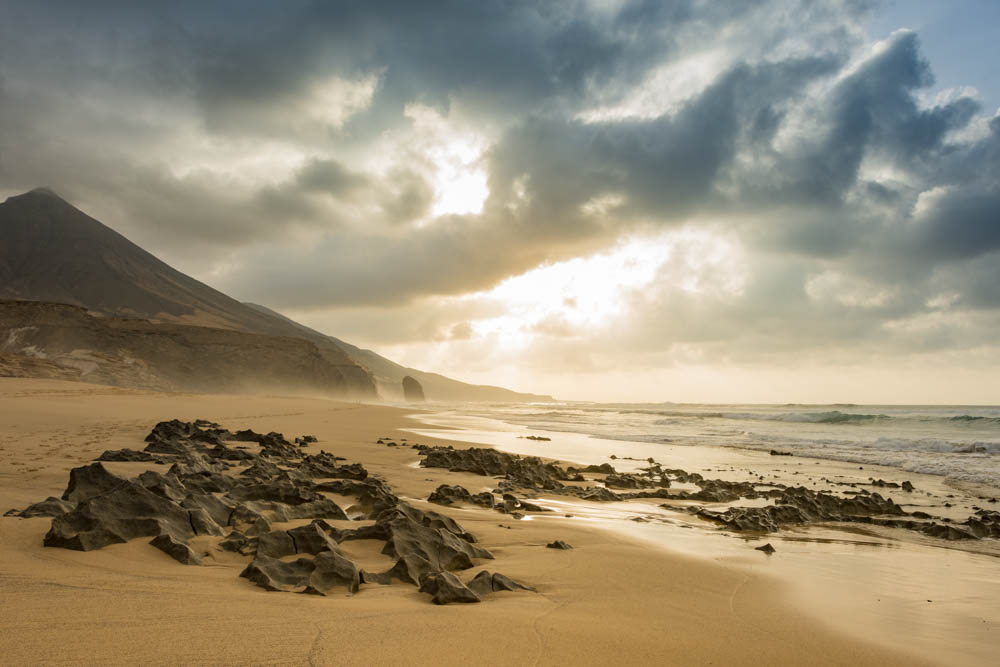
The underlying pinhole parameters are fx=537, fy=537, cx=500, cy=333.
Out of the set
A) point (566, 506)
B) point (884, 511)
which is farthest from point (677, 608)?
point (884, 511)

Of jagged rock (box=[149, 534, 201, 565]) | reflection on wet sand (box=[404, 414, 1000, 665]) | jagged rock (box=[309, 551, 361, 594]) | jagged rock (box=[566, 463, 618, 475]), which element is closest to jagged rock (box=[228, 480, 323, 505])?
jagged rock (box=[149, 534, 201, 565])

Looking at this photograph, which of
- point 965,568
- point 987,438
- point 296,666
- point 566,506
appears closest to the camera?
point 296,666

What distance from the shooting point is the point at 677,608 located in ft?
12.4

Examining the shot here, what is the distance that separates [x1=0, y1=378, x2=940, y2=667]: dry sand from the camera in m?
2.35

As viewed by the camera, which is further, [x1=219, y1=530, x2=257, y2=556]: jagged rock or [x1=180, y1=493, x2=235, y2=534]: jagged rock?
[x1=180, y1=493, x2=235, y2=534]: jagged rock

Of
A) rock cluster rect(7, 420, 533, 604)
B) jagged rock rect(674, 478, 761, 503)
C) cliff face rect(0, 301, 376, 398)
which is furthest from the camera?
cliff face rect(0, 301, 376, 398)

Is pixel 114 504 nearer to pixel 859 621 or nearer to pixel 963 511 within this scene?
pixel 859 621

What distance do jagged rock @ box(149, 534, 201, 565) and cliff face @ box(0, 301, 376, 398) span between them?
40.9 meters

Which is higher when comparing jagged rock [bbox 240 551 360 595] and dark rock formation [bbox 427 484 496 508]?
jagged rock [bbox 240 551 360 595]

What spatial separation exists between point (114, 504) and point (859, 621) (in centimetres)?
553

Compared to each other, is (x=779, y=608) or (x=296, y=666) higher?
(x=296, y=666)

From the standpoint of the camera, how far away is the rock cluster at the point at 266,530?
3.56 metres

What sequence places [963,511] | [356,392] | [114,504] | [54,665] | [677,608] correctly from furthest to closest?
[356,392], [963,511], [114,504], [677,608], [54,665]

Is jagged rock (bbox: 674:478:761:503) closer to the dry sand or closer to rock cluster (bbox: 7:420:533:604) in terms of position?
the dry sand
